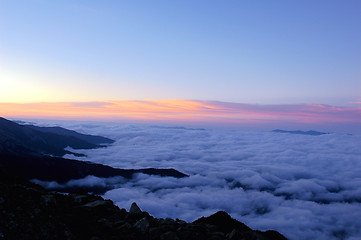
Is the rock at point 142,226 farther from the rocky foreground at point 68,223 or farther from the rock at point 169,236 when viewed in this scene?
the rock at point 169,236

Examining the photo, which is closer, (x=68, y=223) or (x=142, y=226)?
(x=68, y=223)

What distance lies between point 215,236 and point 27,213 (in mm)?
18545

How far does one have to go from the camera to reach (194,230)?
Result: 27.1 m

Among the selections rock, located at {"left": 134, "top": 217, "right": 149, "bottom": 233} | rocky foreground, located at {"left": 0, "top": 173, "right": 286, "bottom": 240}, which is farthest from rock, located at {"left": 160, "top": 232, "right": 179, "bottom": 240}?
rock, located at {"left": 134, "top": 217, "right": 149, "bottom": 233}

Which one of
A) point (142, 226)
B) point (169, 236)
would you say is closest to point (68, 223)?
point (142, 226)

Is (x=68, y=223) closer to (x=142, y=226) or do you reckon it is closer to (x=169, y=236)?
(x=142, y=226)

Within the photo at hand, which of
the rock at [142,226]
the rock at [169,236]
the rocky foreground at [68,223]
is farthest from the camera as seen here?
the rock at [142,226]

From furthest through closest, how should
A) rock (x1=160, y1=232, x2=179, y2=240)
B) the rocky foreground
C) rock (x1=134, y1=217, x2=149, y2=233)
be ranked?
rock (x1=134, y1=217, x2=149, y2=233)
rock (x1=160, y1=232, x2=179, y2=240)
the rocky foreground

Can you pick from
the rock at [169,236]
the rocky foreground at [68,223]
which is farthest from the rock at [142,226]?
the rock at [169,236]

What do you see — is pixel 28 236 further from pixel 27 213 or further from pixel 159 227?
pixel 159 227

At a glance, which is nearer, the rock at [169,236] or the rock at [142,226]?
the rock at [169,236]

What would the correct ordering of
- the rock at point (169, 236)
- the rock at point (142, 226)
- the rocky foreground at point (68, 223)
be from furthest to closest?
the rock at point (142, 226) < the rock at point (169, 236) < the rocky foreground at point (68, 223)

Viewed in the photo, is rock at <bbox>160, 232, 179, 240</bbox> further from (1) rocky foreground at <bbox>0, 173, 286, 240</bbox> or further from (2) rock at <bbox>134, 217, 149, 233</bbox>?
(2) rock at <bbox>134, 217, 149, 233</bbox>

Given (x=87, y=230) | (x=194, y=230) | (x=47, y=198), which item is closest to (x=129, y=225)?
(x=87, y=230)
